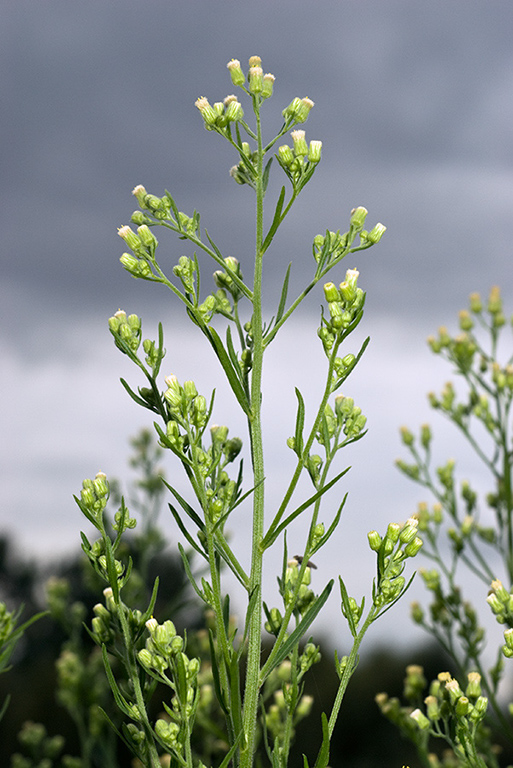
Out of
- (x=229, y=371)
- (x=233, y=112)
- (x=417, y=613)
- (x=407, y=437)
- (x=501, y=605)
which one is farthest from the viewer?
(x=407, y=437)

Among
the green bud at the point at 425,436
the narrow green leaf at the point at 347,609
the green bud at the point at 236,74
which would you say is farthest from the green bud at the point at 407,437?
the green bud at the point at 236,74

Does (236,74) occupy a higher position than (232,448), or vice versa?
(236,74)

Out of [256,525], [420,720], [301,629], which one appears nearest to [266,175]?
[256,525]

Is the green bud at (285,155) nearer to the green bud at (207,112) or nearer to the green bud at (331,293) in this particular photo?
the green bud at (207,112)

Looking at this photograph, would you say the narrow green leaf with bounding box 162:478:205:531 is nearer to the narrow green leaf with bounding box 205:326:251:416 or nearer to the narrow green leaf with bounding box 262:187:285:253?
the narrow green leaf with bounding box 205:326:251:416

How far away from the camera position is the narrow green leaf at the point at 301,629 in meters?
1.44

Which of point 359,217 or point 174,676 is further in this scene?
point 359,217

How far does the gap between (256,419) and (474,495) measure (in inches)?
104

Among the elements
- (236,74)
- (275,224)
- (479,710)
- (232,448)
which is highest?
(236,74)

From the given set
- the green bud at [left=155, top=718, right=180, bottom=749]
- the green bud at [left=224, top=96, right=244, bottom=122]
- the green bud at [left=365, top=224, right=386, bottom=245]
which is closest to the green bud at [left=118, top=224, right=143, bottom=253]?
the green bud at [left=224, top=96, right=244, bottom=122]

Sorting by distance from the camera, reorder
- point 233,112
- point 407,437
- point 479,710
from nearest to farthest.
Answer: point 233,112
point 479,710
point 407,437

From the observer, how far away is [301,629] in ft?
4.88

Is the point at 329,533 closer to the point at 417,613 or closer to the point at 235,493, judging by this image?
the point at 235,493

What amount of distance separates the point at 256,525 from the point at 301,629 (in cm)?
23
